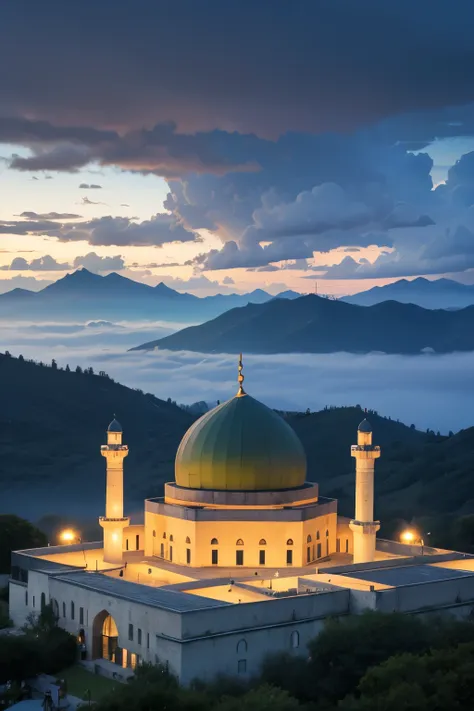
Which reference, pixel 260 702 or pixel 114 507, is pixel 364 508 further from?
pixel 260 702

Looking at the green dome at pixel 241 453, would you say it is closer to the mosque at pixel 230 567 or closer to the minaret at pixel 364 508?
the mosque at pixel 230 567

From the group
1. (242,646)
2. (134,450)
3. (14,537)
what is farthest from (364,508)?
(134,450)

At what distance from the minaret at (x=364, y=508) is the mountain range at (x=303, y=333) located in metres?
111

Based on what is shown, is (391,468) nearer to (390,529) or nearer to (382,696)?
(390,529)

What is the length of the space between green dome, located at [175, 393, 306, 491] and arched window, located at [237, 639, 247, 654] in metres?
10.9

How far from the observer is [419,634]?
138ft

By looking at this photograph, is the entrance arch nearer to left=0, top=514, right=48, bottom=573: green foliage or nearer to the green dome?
the green dome

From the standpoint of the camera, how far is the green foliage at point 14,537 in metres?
60.5

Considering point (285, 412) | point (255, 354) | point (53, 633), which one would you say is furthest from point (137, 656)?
point (255, 354)

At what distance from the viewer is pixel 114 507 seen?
51844mm

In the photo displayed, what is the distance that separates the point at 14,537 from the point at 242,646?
23.3 metres

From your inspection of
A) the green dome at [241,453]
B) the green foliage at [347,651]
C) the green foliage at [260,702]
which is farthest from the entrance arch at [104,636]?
the green foliage at [260,702]

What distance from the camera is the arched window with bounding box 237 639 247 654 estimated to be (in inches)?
1629

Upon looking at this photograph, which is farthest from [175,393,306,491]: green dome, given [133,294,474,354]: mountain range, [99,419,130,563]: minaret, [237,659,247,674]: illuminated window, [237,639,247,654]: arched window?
[133,294,474,354]: mountain range
